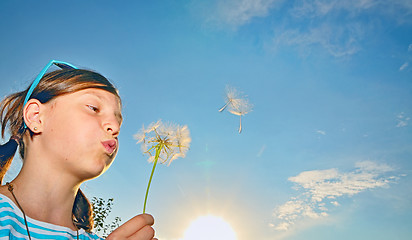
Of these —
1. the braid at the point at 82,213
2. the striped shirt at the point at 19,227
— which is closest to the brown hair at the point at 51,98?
the braid at the point at 82,213

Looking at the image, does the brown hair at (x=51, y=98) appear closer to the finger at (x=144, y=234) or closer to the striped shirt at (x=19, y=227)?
the striped shirt at (x=19, y=227)

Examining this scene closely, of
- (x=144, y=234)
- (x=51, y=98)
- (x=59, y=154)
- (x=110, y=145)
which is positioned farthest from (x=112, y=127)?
(x=144, y=234)

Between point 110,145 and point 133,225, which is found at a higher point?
point 110,145

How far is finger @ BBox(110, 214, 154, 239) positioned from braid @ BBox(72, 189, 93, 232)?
2.24ft

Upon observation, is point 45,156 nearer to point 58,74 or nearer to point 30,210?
point 30,210

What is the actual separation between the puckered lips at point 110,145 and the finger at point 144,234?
1.77 feet

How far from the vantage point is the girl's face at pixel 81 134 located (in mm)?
2320

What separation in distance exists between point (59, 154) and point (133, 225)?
25.7 inches

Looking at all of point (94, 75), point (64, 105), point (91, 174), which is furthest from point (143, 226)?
point (94, 75)

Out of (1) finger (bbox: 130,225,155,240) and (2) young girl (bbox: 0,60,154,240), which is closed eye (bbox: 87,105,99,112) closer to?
(2) young girl (bbox: 0,60,154,240)

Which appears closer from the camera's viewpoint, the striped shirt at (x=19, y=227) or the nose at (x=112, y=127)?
the striped shirt at (x=19, y=227)

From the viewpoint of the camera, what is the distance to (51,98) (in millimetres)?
2590

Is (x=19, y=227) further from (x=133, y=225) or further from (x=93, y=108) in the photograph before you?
(x=93, y=108)

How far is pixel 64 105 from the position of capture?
2.51m
